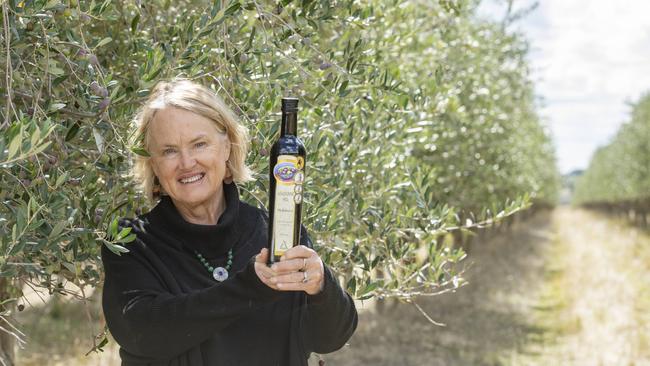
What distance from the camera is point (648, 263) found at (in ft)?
88.1

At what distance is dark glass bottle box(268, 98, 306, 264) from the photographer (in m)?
2.46

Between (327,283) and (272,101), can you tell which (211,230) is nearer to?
(327,283)

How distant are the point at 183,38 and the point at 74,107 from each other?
2.01 feet

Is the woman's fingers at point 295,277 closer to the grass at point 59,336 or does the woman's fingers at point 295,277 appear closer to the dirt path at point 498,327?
the dirt path at point 498,327

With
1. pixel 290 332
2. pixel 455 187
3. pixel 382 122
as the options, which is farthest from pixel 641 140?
pixel 290 332

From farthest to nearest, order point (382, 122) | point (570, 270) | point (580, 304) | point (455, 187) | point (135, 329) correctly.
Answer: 1. point (570, 270)
2. point (580, 304)
3. point (455, 187)
4. point (382, 122)
5. point (135, 329)

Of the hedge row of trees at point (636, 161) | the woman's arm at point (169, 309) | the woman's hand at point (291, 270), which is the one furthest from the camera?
the hedge row of trees at point (636, 161)

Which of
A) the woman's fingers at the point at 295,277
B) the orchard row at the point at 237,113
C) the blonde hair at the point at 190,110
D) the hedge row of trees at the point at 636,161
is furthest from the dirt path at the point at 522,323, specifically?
the hedge row of trees at the point at 636,161

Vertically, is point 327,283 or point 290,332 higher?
point 327,283

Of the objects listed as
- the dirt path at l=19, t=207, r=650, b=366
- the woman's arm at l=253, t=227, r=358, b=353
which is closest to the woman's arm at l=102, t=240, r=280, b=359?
the woman's arm at l=253, t=227, r=358, b=353

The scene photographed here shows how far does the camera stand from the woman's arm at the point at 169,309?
255 centimetres

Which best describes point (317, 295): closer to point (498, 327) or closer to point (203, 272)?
point (203, 272)

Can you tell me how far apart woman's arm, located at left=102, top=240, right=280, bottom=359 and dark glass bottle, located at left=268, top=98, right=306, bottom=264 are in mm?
135

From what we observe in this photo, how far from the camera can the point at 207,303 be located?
8.37ft
